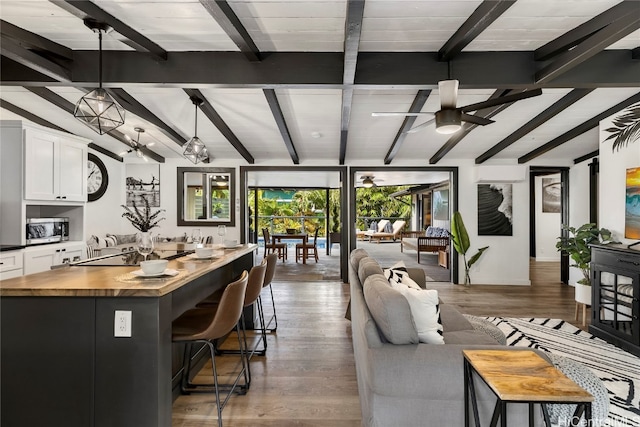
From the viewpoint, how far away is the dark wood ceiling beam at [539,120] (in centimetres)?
371

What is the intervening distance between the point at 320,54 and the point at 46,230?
12.8ft

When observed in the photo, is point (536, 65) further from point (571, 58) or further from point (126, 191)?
point (126, 191)

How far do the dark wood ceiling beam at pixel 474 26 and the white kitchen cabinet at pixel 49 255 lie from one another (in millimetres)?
4732

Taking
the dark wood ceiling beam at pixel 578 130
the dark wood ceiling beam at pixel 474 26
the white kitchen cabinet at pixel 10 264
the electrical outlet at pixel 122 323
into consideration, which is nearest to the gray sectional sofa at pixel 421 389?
the electrical outlet at pixel 122 323

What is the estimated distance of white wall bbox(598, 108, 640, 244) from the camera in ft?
11.6

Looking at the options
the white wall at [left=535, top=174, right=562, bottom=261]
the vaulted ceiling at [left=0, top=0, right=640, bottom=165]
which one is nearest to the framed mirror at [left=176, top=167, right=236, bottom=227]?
the vaulted ceiling at [left=0, top=0, right=640, bottom=165]

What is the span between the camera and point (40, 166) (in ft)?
12.7

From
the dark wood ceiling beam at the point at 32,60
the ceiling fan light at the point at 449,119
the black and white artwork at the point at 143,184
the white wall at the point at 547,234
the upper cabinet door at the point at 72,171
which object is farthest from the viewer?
the white wall at the point at 547,234

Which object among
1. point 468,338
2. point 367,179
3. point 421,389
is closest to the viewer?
point 421,389

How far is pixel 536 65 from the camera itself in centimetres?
284

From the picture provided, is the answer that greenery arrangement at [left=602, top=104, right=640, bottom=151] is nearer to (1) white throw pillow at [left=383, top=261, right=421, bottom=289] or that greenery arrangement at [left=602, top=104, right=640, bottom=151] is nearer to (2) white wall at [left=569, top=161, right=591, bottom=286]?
(2) white wall at [left=569, top=161, right=591, bottom=286]

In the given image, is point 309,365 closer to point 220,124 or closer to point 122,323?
point 122,323

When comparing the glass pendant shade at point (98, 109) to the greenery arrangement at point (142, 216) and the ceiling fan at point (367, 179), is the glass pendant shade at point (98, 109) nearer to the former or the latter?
the greenery arrangement at point (142, 216)

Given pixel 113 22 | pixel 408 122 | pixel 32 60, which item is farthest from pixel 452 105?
pixel 32 60
